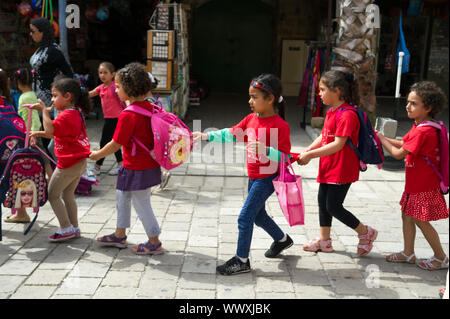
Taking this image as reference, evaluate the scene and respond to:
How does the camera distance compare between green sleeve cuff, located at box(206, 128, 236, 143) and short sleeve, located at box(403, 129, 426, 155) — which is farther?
green sleeve cuff, located at box(206, 128, 236, 143)

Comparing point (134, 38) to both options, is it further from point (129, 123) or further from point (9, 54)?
point (129, 123)

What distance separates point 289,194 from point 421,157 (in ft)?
3.48

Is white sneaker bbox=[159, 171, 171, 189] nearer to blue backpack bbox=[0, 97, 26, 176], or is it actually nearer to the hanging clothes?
blue backpack bbox=[0, 97, 26, 176]

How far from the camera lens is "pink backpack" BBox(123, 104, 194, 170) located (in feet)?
12.2

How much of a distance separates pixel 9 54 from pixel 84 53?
7.73 feet

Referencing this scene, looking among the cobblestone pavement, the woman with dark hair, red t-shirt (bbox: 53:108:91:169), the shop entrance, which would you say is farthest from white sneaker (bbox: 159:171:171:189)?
the shop entrance

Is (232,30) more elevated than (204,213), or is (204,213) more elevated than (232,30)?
(232,30)

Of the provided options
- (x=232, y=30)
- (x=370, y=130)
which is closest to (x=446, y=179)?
(x=370, y=130)

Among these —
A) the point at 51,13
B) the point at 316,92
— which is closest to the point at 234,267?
the point at 51,13

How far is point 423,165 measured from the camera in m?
3.71

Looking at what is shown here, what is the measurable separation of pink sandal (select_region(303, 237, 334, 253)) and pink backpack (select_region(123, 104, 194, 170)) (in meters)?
1.34

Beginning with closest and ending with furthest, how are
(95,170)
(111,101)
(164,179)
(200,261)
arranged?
(200,261) < (164,179) < (111,101) < (95,170)

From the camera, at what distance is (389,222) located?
197 inches

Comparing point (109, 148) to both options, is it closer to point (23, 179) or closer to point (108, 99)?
point (23, 179)
